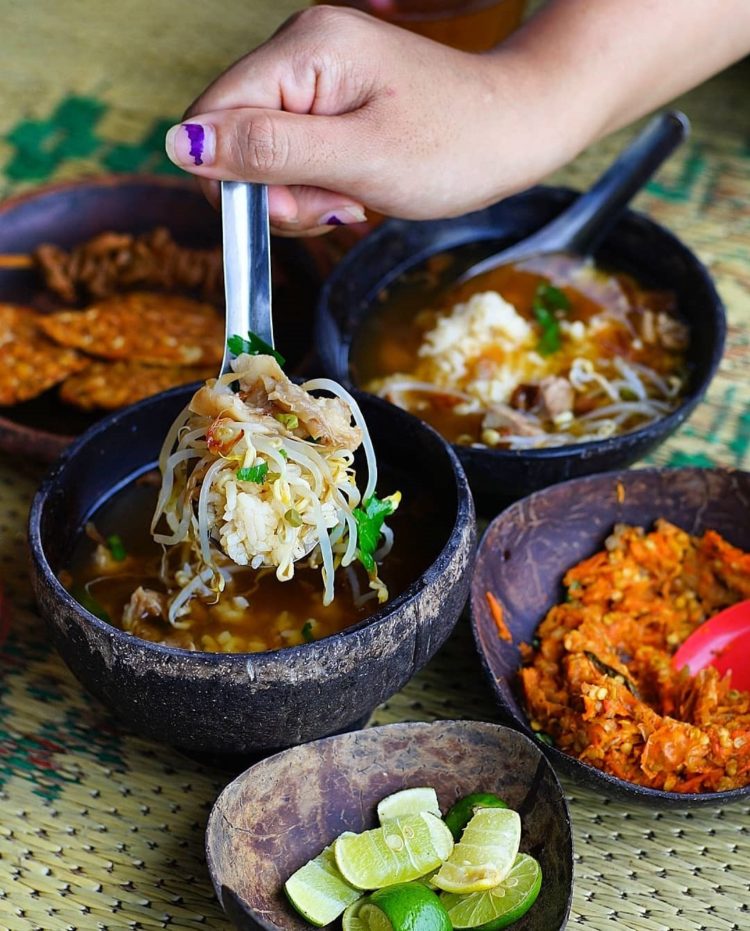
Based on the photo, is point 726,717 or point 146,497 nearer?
point 726,717

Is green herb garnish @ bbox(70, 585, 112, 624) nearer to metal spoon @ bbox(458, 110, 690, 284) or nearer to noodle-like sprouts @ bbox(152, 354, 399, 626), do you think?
noodle-like sprouts @ bbox(152, 354, 399, 626)

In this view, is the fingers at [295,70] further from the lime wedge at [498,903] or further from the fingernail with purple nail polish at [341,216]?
the lime wedge at [498,903]

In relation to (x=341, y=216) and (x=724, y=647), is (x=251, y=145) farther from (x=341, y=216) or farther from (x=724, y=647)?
(x=724, y=647)

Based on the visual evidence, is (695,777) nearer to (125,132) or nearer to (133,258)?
(133,258)

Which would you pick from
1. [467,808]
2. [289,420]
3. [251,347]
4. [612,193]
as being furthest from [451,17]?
[467,808]

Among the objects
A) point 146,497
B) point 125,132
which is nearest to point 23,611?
point 146,497

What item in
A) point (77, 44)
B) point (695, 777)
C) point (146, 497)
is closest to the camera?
point (695, 777)

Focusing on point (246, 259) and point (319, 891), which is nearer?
point (319, 891)
